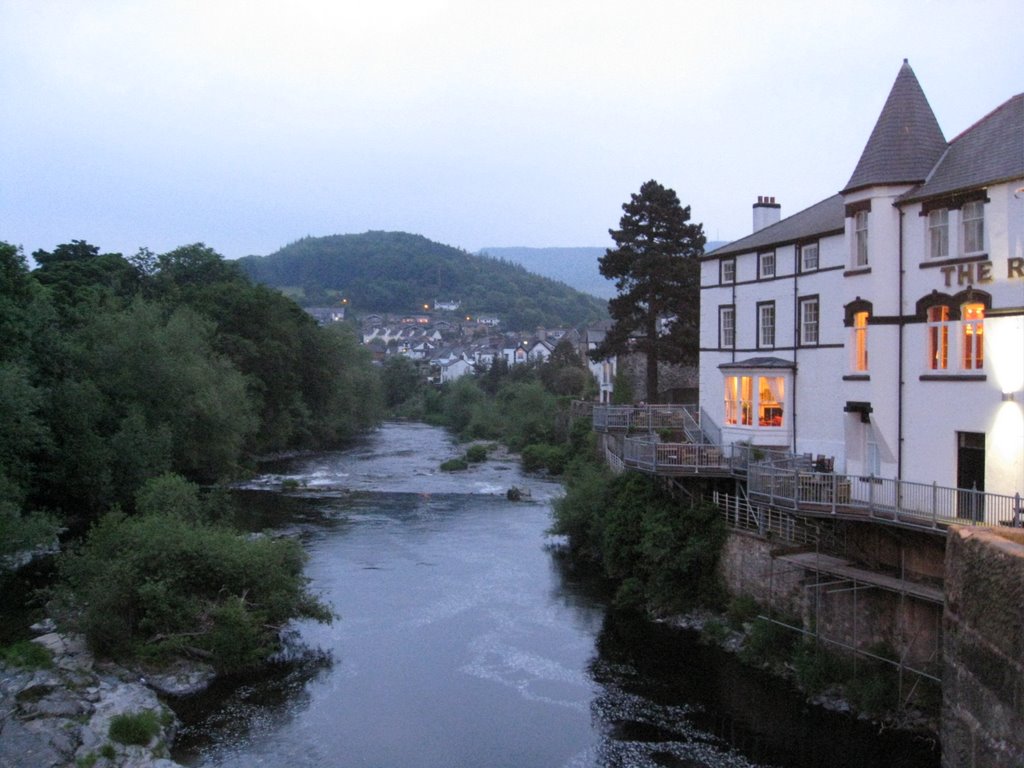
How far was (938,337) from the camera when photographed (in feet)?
67.5

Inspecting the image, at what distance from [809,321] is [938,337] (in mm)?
8130

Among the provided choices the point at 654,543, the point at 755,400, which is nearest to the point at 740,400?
the point at 755,400

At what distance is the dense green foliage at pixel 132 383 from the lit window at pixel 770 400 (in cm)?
2135

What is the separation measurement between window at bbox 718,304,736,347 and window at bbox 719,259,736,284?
0.92 m

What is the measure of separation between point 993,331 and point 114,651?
20.6 meters

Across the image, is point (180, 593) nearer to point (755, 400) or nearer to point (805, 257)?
point (755, 400)

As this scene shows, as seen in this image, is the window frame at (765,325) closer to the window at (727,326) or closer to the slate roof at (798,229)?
the window at (727,326)

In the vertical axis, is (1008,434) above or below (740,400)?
below

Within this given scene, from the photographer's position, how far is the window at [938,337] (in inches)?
802

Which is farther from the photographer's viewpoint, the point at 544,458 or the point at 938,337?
the point at 544,458

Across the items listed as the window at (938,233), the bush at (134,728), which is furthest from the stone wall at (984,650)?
the bush at (134,728)

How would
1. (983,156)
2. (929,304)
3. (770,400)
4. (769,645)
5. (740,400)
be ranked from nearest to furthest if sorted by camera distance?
(983,156), (929,304), (769,645), (770,400), (740,400)

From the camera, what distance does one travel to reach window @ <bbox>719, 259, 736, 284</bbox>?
106ft

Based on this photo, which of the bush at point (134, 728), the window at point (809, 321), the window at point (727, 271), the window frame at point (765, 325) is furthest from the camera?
the window at point (727, 271)
